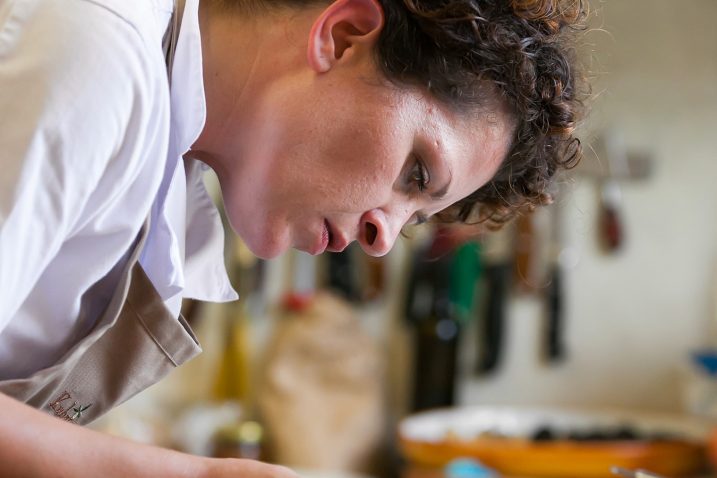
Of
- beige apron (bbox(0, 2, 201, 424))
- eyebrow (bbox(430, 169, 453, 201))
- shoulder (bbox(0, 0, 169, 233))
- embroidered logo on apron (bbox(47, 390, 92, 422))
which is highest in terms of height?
shoulder (bbox(0, 0, 169, 233))

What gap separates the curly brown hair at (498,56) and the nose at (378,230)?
11 centimetres

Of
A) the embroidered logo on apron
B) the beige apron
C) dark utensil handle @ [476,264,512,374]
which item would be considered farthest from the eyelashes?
dark utensil handle @ [476,264,512,374]

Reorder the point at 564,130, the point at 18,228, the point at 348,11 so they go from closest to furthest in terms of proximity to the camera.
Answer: the point at 18,228 < the point at 348,11 < the point at 564,130

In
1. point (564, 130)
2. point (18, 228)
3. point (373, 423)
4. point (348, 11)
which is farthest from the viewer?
point (373, 423)

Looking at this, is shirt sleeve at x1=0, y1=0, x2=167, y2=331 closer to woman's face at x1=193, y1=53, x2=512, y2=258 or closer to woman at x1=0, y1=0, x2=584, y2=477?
woman at x1=0, y1=0, x2=584, y2=477

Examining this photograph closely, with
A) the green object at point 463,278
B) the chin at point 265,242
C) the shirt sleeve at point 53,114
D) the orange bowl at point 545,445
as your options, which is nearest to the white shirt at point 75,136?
the shirt sleeve at point 53,114

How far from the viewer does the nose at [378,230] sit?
2.69 ft

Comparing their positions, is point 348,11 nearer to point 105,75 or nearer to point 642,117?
point 105,75

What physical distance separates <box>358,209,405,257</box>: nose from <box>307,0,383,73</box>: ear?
13cm

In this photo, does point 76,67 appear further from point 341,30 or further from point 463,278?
point 463,278

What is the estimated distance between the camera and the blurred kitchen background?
258 centimetres

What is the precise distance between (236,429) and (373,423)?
367 millimetres

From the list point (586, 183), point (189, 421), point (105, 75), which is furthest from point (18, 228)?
point (586, 183)

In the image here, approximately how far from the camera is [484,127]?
80cm
